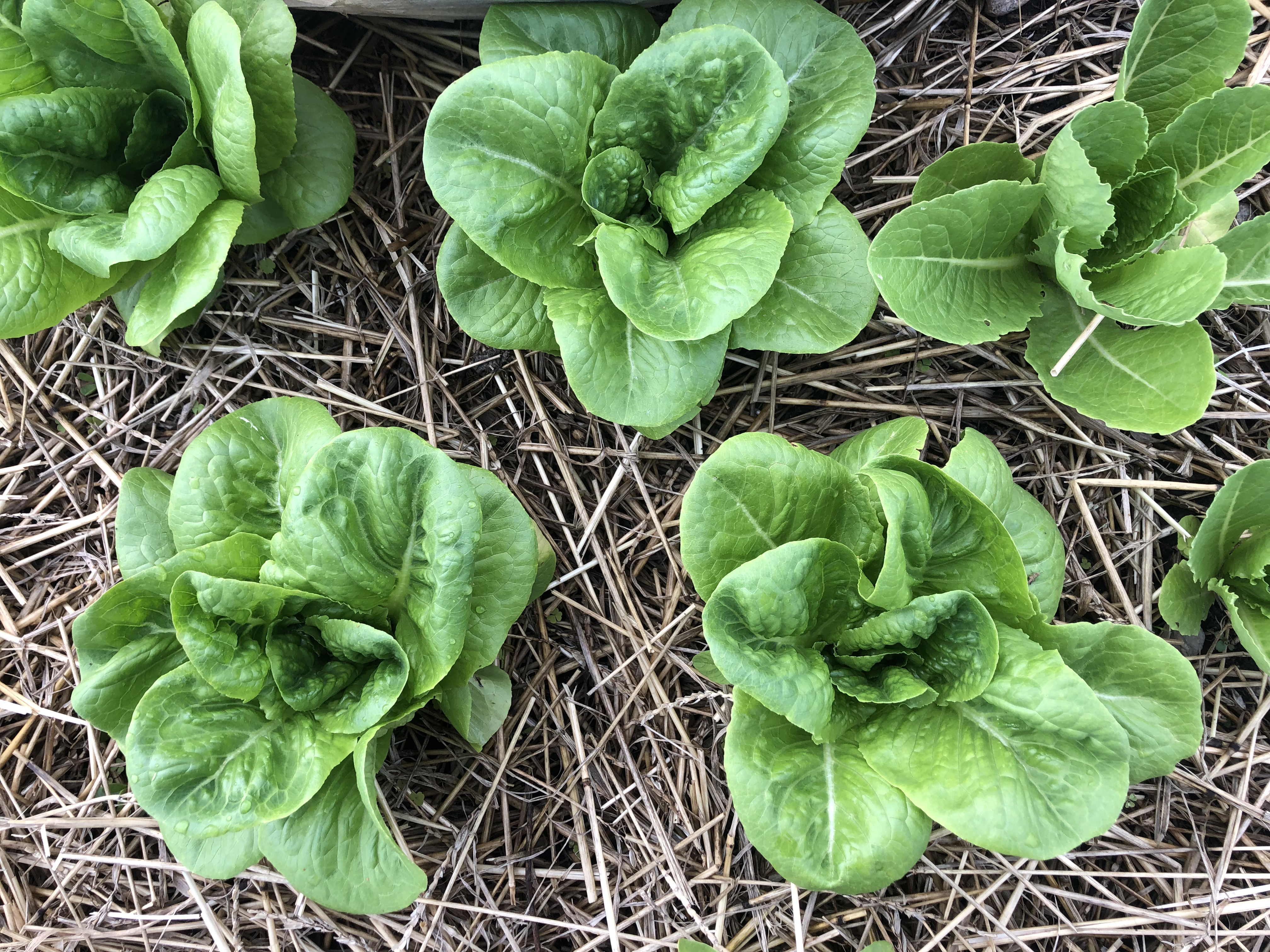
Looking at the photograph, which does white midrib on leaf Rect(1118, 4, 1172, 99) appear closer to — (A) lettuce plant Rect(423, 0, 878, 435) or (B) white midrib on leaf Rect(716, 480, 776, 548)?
(A) lettuce plant Rect(423, 0, 878, 435)

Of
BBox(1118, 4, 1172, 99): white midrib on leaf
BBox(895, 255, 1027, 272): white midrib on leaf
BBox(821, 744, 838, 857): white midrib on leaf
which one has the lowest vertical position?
BBox(821, 744, 838, 857): white midrib on leaf

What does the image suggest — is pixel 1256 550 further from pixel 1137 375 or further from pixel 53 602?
pixel 53 602

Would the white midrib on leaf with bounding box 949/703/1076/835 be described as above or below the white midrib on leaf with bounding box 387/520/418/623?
below

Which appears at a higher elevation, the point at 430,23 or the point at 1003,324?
the point at 430,23

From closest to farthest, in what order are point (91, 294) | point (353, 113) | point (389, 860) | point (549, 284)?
point (389, 860) < point (549, 284) < point (91, 294) < point (353, 113)

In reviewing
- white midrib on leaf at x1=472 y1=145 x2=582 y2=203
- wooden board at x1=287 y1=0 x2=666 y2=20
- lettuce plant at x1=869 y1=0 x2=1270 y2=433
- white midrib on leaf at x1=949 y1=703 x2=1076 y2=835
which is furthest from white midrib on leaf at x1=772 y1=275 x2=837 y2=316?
white midrib on leaf at x1=949 y1=703 x2=1076 y2=835

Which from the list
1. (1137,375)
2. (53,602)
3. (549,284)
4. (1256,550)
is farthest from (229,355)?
(1256,550)

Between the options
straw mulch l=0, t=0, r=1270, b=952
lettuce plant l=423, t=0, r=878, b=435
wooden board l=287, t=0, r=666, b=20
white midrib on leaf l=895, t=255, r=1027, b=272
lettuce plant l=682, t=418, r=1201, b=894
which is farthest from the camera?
straw mulch l=0, t=0, r=1270, b=952

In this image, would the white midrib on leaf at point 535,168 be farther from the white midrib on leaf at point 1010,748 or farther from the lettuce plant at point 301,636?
the white midrib on leaf at point 1010,748
